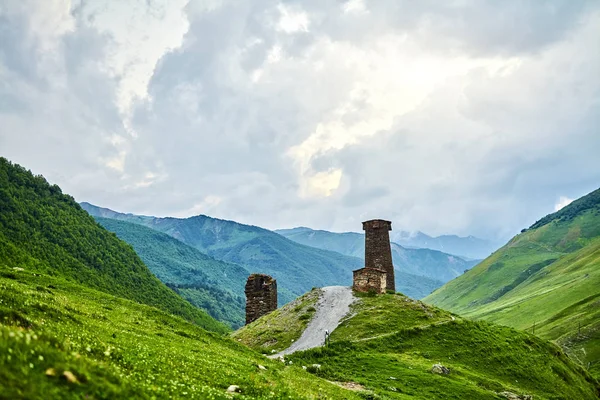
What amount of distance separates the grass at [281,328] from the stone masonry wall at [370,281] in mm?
6605

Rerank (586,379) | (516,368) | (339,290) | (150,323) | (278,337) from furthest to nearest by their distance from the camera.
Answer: (339,290) < (586,379) < (278,337) < (516,368) < (150,323)

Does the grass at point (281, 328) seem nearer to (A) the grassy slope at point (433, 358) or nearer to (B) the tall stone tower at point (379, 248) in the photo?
(A) the grassy slope at point (433, 358)

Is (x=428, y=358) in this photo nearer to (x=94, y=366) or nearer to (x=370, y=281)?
(x=370, y=281)

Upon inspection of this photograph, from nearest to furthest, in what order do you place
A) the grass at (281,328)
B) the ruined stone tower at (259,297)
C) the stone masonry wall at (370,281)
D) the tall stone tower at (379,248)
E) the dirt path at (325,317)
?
the dirt path at (325,317) < the grass at (281,328) < the stone masonry wall at (370,281) < the ruined stone tower at (259,297) < the tall stone tower at (379,248)

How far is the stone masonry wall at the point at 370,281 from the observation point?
63562 mm

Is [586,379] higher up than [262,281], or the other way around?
[262,281]

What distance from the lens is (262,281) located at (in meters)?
72.2

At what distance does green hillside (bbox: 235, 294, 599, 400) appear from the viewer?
3441 cm

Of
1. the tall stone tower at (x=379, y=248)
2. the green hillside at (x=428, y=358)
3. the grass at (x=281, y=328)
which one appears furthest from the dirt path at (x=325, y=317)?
the tall stone tower at (x=379, y=248)

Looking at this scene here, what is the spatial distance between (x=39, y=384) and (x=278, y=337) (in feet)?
154

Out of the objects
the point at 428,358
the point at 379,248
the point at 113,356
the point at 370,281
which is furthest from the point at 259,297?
the point at 113,356

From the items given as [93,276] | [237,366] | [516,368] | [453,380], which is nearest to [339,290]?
[516,368]

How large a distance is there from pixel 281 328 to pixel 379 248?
1104 inches

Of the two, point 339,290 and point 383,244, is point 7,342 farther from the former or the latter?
point 383,244
